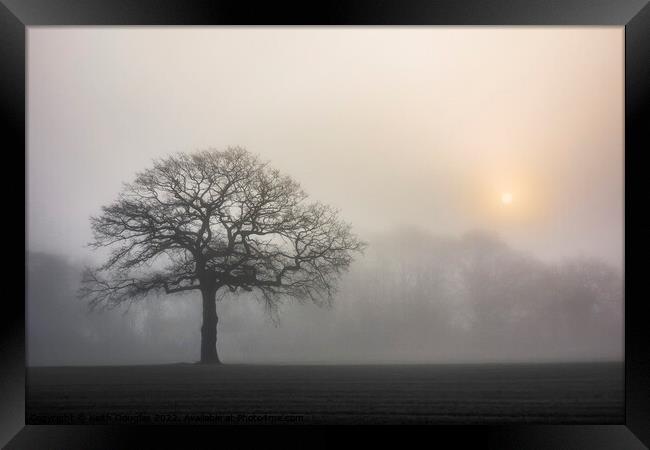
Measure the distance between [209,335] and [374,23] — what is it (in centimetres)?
522

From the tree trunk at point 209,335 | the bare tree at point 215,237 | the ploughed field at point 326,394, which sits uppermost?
the bare tree at point 215,237

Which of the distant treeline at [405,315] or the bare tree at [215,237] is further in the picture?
the bare tree at [215,237]

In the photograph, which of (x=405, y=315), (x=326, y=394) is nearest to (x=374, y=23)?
(x=326, y=394)

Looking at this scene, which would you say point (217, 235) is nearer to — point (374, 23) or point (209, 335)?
point (209, 335)

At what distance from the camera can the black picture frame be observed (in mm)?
5012

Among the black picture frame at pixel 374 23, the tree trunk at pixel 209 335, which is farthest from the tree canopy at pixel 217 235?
the black picture frame at pixel 374 23

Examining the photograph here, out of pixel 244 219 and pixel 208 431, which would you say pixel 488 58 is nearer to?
pixel 244 219

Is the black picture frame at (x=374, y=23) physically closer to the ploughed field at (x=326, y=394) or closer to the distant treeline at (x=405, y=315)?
the ploughed field at (x=326, y=394)

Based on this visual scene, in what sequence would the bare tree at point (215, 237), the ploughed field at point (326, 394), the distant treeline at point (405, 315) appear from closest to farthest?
the ploughed field at point (326, 394)
the distant treeline at point (405, 315)
the bare tree at point (215, 237)

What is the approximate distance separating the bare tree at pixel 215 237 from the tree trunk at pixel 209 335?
1 centimetres

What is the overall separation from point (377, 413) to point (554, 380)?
2556mm

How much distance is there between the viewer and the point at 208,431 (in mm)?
5480

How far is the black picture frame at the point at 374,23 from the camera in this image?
16.4 feet

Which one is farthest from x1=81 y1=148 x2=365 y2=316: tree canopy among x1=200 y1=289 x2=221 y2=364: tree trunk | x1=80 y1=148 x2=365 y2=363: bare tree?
x1=200 y1=289 x2=221 y2=364: tree trunk
